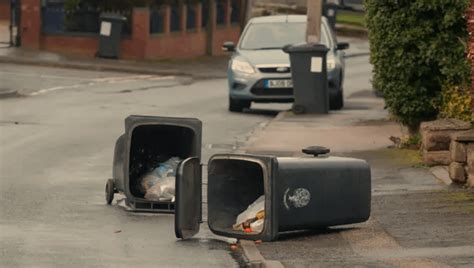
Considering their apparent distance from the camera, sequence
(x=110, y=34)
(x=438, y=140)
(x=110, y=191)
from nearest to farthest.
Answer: (x=110, y=191), (x=438, y=140), (x=110, y=34)

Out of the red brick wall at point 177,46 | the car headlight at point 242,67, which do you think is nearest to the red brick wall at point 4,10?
the red brick wall at point 177,46

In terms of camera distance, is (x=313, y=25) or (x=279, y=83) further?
(x=279, y=83)

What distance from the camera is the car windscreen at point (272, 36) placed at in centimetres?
2914

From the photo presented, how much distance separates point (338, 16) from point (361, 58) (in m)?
15.3

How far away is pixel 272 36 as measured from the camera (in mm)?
29359

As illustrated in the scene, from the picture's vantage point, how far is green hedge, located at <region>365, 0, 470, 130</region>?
61.6 feet

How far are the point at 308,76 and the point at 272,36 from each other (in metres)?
2.55

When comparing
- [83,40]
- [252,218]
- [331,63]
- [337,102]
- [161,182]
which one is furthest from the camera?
[83,40]

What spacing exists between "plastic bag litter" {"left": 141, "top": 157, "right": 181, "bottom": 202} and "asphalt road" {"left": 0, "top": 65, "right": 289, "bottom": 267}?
23 cm

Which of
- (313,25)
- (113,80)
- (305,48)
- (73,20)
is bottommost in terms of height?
(113,80)

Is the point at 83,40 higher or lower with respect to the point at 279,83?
lower

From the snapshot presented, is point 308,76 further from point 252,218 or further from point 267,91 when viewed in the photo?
point 252,218

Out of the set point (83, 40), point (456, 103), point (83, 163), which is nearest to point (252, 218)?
point (456, 103)

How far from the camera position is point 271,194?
41.5 ft
